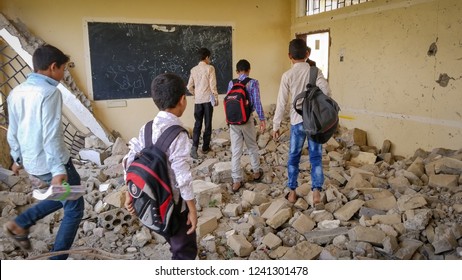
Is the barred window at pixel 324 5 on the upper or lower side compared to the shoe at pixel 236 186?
upper

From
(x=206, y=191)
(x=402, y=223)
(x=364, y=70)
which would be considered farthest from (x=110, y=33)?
(x=402, y=223)

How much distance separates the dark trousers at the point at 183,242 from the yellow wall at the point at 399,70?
12.2 feet

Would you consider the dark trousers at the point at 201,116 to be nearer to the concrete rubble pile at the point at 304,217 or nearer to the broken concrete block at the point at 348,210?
the concrete rubble pile at the point at 304,217

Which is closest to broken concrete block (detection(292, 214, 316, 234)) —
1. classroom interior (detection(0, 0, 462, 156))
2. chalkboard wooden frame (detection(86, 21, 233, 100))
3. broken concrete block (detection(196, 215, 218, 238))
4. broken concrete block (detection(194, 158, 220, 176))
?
broken concrete block (detection(196, 215, 218, 238))

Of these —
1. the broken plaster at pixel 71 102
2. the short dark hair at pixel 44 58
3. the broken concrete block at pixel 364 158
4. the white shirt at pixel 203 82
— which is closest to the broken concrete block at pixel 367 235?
the broken concrete block at pixel 364 158

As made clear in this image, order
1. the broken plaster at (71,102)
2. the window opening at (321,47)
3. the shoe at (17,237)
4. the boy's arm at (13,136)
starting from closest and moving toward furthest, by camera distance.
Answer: the boy's arm at (13,136) < the shoe at (17,237) < the broken plaster at (71,102) < the window opening at (321,47)

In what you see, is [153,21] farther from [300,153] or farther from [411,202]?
[411,202]

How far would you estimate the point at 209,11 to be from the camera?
644cm

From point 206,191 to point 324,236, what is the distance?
1358 mm

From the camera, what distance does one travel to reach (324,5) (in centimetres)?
613

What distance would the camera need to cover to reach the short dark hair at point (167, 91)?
177cm

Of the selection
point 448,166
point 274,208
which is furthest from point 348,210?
point 448,166

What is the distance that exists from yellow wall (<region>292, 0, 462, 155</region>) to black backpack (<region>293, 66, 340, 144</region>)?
221cm
